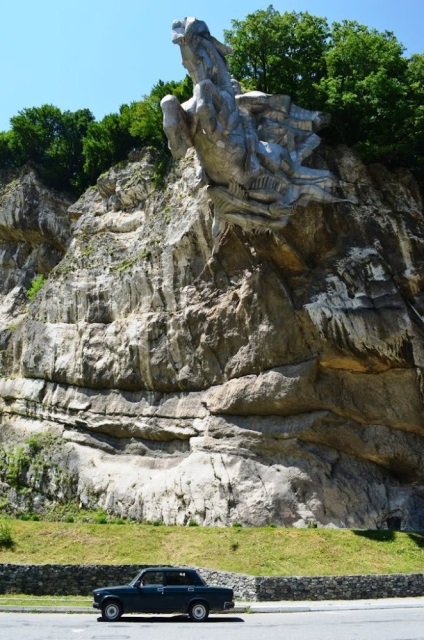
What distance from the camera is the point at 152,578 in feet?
50.1

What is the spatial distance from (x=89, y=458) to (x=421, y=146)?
64.8 ft

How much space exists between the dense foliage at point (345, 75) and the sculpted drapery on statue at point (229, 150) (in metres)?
4.26

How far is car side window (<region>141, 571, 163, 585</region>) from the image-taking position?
15.2 metres

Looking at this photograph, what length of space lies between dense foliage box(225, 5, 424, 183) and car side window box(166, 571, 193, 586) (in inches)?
830

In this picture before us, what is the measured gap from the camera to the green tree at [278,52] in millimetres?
34250

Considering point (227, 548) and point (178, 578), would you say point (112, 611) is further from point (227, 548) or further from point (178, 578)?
point (227, 548)

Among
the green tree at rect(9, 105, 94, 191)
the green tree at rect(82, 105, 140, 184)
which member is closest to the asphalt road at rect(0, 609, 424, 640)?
the green tree at rect(82, 105, 140, 184)

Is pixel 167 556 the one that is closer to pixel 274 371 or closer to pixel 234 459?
pixel 234 459

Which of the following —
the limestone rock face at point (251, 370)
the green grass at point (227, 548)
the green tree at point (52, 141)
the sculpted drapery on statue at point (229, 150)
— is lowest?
the green grass at point (227, 548)

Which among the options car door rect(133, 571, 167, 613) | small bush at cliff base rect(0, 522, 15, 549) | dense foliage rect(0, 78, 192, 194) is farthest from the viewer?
dense foliage rect(0, 78, 192, 194)

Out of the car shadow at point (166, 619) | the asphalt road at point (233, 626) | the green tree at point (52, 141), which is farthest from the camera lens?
the green tree at point (52, 141)

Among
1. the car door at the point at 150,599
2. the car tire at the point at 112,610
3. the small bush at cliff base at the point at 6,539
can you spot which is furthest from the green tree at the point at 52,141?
the car tire at the point at 112,610

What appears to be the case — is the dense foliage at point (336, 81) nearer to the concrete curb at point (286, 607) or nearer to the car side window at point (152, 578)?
the concrete curb at point (286, 607)

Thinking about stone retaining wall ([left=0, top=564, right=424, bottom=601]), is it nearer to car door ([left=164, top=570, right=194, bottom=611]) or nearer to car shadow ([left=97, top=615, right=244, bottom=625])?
car shadow ([left=97, top=615, right=244, bottom=625])
